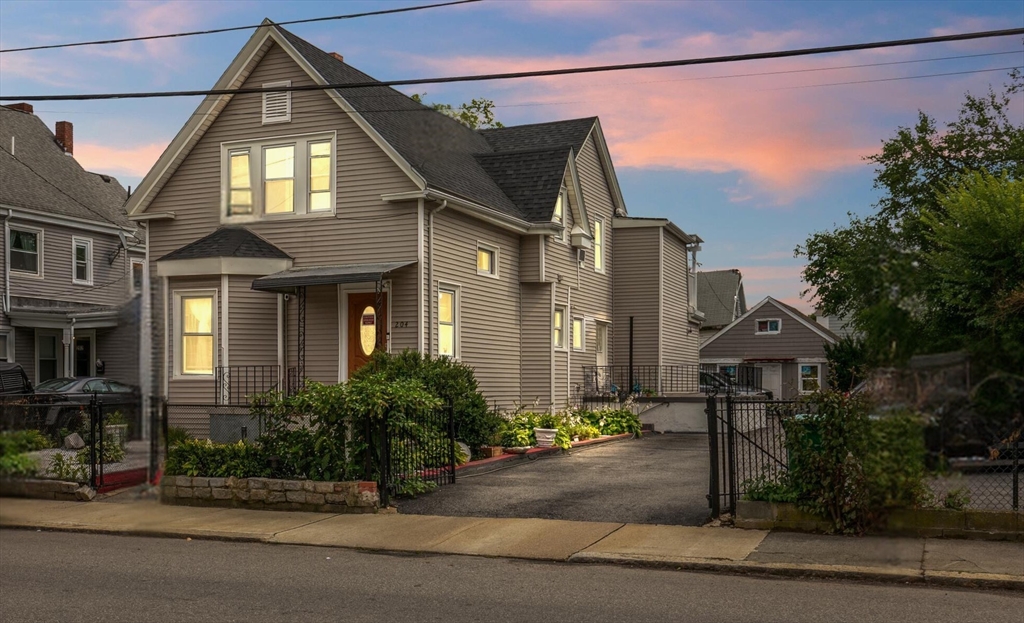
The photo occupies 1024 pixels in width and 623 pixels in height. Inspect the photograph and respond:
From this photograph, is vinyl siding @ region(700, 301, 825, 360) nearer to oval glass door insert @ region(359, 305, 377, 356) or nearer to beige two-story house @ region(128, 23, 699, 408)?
beige two-story house @ region(128, 23, 699, 408)

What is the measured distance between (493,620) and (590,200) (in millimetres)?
23429

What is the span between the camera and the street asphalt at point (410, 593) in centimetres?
847

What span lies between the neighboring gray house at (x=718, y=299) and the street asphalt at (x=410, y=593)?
59.6 meters

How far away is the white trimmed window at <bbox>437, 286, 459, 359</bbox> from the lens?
22.0 m

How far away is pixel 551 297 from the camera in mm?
26375

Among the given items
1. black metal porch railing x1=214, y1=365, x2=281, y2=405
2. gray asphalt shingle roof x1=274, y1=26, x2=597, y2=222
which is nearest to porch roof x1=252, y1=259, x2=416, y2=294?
black metal porch railing x1=214, y1=365, x2=281, y2=405

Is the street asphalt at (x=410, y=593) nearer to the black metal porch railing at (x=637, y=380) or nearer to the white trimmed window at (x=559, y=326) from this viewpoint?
the white trimmed window at (x=559, y=326)

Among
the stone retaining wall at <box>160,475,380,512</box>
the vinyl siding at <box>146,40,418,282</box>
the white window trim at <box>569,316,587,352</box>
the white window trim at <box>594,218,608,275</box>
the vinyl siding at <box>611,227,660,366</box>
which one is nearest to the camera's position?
the stone retaining wall at <box>160,475,380,512</box>

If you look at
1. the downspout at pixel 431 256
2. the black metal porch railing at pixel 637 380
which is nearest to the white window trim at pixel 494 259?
the downspout at pixel 431 256

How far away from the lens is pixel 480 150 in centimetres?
2909

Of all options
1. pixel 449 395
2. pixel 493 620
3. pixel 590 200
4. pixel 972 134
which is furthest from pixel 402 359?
pixel 972 134

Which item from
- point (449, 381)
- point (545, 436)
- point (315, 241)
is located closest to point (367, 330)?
point (315, 241)

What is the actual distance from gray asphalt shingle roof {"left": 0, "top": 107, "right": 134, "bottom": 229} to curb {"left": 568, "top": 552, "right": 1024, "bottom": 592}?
23933 millimetres

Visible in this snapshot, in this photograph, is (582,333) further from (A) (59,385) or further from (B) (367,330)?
(A) (59,385)
